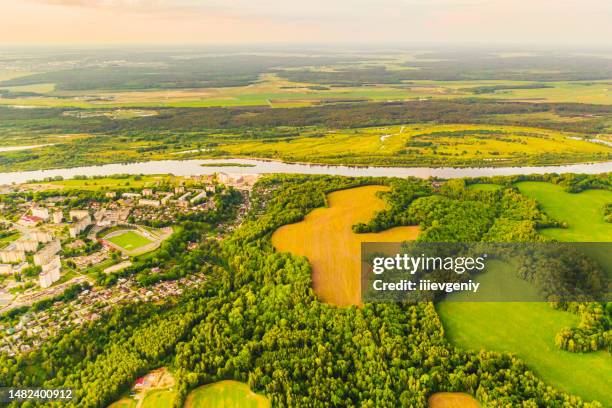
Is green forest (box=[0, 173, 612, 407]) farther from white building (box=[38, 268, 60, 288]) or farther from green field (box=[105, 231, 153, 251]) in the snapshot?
white building (box=[38, 268, 60, 288])

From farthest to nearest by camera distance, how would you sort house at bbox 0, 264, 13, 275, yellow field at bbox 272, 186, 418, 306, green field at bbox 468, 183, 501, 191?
green field at bbox 468, 183, 501, 191
house at bbox 0, 264, 13, 275
yellow field at bbox 272, 186, 418, 306

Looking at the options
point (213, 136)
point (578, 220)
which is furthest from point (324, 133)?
point (578, 220)

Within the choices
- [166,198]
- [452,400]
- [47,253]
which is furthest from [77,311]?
[452,400]

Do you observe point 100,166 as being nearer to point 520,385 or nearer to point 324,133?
point 324,133

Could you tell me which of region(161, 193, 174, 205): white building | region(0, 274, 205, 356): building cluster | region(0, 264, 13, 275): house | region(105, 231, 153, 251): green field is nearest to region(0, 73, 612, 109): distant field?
region(161, 193, 174, 205): white building

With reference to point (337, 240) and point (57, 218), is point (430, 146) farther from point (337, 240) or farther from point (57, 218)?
point (57, 218)

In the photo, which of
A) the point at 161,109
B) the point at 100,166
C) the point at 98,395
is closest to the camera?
the point at 98,395
